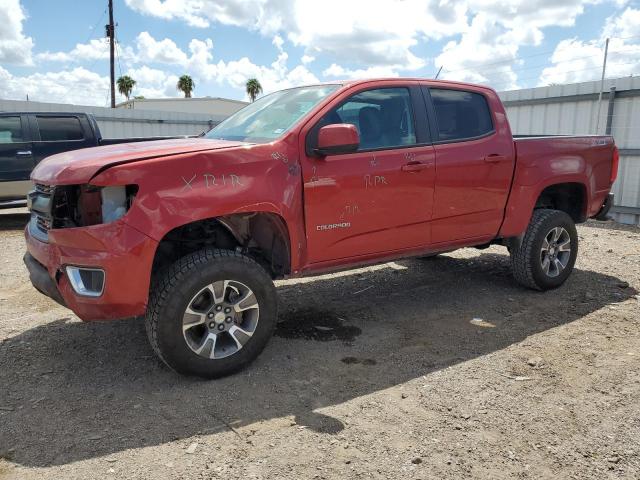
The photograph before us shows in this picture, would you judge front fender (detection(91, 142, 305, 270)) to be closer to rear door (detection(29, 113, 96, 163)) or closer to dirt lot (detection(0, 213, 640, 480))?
dirt lot (detection(0, 213, 640, 480))

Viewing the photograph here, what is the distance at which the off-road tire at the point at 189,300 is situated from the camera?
11.0 ft

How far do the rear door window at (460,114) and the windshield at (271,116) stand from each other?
40.3 inches

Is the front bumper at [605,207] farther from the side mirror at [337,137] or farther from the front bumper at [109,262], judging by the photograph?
the front bumper at [109,262]

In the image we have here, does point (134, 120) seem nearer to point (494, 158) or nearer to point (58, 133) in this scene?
point (58, 133)

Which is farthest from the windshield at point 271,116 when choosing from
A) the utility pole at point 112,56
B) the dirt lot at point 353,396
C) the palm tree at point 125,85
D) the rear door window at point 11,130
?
the palm tree at point 125,85

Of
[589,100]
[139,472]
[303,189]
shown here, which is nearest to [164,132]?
[589,100]

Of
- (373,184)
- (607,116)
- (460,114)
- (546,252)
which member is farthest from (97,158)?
(607,116)

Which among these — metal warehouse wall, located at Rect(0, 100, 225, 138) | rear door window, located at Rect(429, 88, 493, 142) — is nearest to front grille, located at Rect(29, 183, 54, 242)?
rear door window, located at Rect(429, 88, 493, 142)

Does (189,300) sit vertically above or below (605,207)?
below

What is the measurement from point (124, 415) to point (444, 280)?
3.93m

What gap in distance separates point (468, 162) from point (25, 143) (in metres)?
8.10

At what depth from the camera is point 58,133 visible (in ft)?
32.2

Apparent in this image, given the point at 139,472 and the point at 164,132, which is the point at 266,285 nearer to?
the point at 139,472

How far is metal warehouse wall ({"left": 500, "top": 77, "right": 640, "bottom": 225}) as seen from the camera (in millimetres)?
9922
